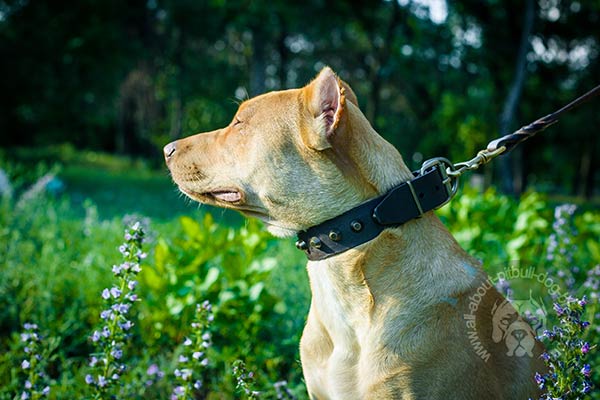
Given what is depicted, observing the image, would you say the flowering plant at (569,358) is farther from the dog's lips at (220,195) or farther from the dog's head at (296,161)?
the dog's lips at (220,195)

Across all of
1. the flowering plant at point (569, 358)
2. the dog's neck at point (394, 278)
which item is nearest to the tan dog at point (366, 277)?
the dog's neck at point (394, 278)

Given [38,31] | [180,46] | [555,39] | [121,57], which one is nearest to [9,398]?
[38,31]

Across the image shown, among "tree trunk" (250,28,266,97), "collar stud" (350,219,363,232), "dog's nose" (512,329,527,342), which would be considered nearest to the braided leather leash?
"collar stud" (350,219,363,232)

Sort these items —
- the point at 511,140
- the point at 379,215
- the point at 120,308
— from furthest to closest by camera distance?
the point at 511,140 < the point at 120,308 < the point at 379,215

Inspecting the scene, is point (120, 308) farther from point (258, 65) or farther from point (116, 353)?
point (258, 65)

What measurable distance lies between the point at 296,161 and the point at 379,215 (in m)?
0.43

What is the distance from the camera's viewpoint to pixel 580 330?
1970mm

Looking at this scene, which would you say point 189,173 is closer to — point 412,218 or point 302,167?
point 302,167

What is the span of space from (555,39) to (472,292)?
24.2 meters

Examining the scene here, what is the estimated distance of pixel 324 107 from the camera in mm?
2275

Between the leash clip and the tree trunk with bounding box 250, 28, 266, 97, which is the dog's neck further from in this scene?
the tree trunk with bounding box 250, 28, 266, 97

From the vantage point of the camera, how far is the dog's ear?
222 cm

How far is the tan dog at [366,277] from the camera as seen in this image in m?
2.19

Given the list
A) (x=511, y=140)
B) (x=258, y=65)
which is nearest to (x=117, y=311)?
(x=511, y=140)
